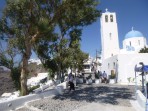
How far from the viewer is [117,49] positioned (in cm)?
4531

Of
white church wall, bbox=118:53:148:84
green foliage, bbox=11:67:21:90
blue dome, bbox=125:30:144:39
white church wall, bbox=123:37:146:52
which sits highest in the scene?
blue dome, bbox=125:30:144:39

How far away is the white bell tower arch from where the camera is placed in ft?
148

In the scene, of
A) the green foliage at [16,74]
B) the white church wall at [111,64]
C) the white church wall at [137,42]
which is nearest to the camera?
the green foliage at [16,74]

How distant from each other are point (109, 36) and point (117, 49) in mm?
3075

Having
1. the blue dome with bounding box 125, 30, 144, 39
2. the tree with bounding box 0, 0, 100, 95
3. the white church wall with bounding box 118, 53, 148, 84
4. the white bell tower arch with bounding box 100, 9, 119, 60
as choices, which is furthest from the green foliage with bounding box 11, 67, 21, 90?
the blue dome with bounding box 125, 30, 144, 39

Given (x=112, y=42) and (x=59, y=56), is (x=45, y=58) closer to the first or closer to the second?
(x=59, y=56)

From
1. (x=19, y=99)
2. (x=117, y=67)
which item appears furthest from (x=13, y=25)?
(x=117, y=67)

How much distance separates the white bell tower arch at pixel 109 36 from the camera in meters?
45.0

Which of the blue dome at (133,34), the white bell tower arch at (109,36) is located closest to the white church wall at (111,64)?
the white bell tower arch at (109,36)

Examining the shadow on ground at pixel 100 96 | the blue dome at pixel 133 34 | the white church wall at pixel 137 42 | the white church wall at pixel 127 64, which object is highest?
the blue dome at pixel 133 34

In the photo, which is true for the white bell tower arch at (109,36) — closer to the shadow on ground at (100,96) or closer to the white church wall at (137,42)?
the white church wall at (137,42)

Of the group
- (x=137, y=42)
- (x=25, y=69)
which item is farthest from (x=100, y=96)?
(x=137, y=42)

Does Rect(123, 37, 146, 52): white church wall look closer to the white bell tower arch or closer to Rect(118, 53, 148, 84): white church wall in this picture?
the white bell tower arch

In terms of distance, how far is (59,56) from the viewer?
2512cm
